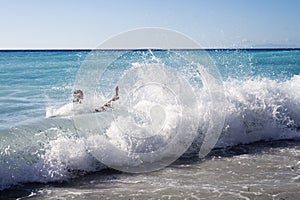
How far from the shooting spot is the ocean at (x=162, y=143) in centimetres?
797

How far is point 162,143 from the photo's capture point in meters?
11.2

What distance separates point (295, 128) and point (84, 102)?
8.73 metres

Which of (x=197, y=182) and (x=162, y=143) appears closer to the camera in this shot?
(x=197, y=182)

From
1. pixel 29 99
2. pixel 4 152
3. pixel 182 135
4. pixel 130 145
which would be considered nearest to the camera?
pixel 4 152

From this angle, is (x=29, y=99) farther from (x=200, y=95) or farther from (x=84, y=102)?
(x=200, y=95)

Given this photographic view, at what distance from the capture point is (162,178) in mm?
8523

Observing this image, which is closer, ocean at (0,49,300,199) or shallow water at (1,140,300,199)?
shallow water at (1,140,300,199)

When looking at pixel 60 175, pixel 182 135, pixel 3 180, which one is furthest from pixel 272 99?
pixel 3 180

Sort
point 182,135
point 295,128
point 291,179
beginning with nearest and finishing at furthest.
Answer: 1. point 291,179
2. point 182,135
3. point 295,128

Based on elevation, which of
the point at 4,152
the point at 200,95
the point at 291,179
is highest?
the point at 200,95

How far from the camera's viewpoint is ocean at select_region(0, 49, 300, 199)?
314 inches

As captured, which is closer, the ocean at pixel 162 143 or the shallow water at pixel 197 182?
the shallow water at pixel 197 182

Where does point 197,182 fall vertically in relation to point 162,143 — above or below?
below

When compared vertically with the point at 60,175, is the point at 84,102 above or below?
above
